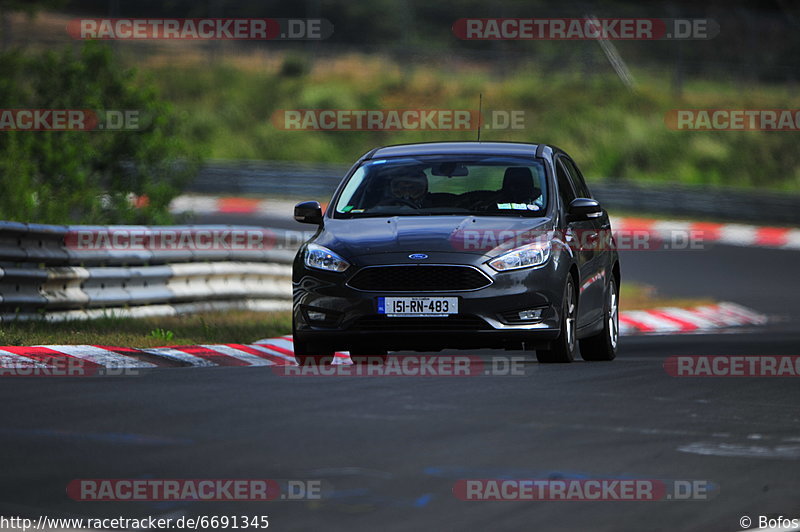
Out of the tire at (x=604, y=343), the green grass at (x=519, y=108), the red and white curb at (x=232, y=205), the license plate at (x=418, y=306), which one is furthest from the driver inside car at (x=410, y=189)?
the green grass at (x=519, y=108)

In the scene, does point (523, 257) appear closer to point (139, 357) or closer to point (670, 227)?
point (139, 357)

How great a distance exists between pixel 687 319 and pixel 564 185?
27.8 feet

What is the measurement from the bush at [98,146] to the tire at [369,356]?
311 inches

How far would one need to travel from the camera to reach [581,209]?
12039mm

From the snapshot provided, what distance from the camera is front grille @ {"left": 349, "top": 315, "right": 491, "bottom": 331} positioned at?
11.0m

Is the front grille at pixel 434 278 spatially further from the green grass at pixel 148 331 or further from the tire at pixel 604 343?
the green grass at pixel 148 331

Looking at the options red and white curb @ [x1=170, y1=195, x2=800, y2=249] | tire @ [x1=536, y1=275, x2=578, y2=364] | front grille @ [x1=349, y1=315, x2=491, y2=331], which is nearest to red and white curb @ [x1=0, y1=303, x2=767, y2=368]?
front grille @ [x1=349, y1=315, x2=491, y2=331]

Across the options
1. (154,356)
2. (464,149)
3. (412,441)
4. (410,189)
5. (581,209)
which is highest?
(464,149)

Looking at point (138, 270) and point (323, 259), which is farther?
point (138, 270)

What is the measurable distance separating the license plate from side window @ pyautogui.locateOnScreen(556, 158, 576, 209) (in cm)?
179

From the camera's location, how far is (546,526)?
250 inches

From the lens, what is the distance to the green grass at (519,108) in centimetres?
4650

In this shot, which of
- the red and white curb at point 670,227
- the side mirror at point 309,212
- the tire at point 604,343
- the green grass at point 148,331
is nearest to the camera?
the side mirror at point 309,212

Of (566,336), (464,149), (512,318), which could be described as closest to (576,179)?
(464,149)
